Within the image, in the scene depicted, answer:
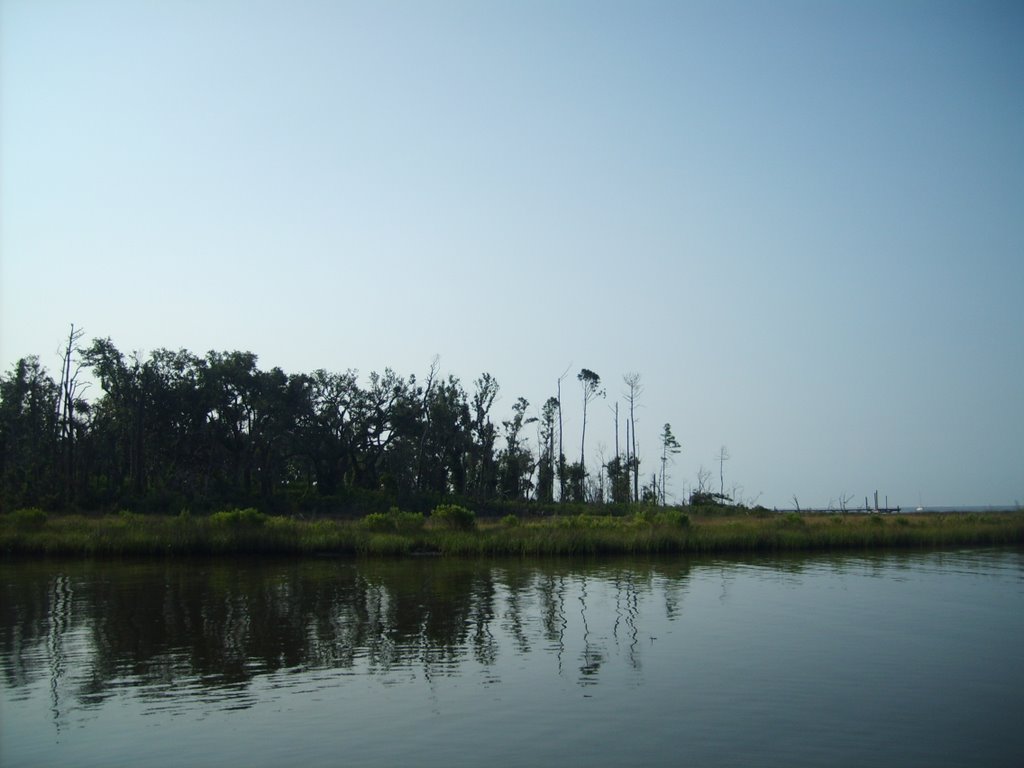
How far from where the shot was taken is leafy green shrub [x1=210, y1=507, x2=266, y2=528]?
1455 inches

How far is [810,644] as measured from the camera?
17.4 meters

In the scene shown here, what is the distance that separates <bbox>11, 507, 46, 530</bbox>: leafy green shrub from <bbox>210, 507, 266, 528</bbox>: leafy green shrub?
8233 mm

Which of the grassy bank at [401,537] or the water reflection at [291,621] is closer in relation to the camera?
the water reflection at [291,621]

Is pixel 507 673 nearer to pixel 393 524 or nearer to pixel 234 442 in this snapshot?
pixel 393 524

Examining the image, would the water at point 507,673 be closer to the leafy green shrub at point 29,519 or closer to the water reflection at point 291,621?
the water reflection at point 291,621

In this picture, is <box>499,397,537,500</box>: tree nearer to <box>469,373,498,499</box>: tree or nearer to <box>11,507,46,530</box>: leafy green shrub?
<box>469,373,498,499</box>: tree

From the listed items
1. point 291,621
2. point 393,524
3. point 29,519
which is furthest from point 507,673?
point 29,519

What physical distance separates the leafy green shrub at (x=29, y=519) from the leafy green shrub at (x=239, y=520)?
8.23 metres

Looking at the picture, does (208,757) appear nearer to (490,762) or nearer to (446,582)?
(490,762)

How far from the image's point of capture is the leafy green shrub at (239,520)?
3697 cm

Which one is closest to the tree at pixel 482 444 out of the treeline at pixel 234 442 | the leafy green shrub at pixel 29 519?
the treeline at pixel 234 442

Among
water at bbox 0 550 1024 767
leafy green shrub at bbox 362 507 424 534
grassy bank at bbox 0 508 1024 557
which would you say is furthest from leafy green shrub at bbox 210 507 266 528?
water at bbox 0 550 1024 767

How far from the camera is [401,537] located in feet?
121

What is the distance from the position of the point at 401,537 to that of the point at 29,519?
17497mm
